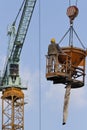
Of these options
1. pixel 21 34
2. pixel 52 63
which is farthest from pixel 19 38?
pixel 52 63

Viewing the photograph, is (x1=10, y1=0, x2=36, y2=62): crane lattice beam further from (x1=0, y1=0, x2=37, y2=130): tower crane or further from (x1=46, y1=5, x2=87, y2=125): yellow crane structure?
(x1=46, y1=5, x2=87, y2=125): yellow crane structure

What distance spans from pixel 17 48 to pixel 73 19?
121786mm

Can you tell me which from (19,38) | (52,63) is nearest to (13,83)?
(19,38)

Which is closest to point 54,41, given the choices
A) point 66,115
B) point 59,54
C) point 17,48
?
point 59,54

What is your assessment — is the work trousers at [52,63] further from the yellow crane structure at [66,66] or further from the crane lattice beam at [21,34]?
the crane lattice beam at [21,34]

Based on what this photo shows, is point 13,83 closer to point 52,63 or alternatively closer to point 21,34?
point 21,34

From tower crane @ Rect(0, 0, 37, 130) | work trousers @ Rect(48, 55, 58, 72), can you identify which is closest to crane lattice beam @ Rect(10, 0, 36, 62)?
tower crane @ Rect(0, 0, 37, 130)

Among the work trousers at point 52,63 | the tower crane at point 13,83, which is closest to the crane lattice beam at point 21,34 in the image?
the tower crane at point 13,83

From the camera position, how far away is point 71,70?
27.5m

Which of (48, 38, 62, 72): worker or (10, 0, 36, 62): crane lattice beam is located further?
(10, 0, 36, 62): crane lattice beam

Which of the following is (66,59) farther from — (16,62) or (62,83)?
(16,62)

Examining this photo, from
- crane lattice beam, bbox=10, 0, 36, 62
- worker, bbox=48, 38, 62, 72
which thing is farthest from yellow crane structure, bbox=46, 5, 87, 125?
crane lattice beam, bbox=10, 0, 36, 62

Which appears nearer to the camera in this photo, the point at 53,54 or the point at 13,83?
the point at 53,54

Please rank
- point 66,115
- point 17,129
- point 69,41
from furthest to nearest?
point 17,129 → point 69,41 → point 66,115
